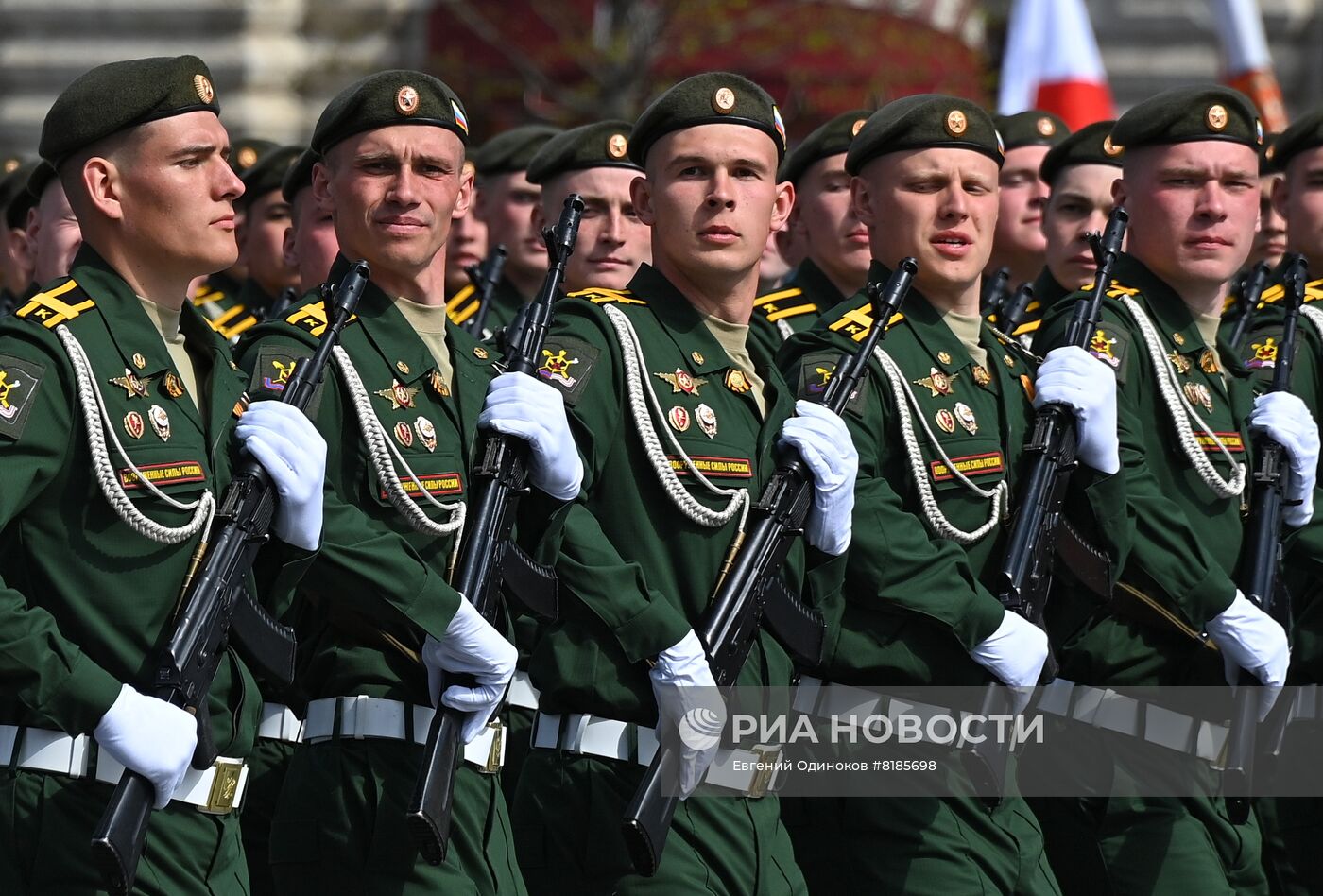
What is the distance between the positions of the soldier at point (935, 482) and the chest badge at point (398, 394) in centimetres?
107

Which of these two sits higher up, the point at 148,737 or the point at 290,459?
the point at 290,459

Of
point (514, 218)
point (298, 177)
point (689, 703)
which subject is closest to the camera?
point (689, 703)

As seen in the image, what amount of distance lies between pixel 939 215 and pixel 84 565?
2.62 meters

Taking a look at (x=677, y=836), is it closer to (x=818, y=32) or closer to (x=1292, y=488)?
(x=1292, y=488)

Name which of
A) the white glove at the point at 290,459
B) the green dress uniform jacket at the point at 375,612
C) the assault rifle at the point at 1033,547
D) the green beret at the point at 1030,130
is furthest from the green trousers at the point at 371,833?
the green beret at the point at 1030,130

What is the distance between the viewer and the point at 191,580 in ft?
15.7

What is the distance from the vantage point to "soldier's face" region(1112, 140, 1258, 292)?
6.75 metres

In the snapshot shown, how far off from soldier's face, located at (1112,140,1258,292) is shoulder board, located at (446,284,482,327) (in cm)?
262

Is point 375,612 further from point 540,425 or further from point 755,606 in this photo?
point 755,606

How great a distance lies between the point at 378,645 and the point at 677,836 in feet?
2.66

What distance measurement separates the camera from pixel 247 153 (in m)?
9.10

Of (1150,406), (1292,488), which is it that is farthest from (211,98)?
(1292,488)

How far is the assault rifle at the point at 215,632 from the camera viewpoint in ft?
14.6

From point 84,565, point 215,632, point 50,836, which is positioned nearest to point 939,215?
point 215,632
